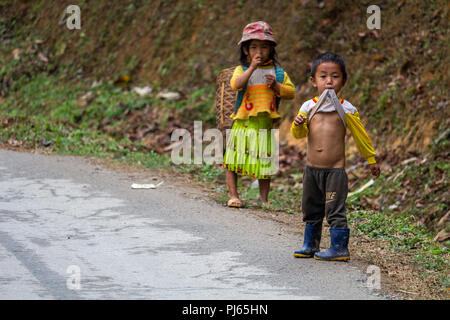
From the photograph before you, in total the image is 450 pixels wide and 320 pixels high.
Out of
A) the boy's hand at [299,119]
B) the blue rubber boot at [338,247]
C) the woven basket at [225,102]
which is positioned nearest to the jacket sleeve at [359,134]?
the boy's hand at [299,119]

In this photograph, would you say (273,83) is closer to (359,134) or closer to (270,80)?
(270,80)

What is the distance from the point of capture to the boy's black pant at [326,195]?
456cm

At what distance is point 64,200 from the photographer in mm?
6434

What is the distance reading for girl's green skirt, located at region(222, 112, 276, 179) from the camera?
6512 millimetres

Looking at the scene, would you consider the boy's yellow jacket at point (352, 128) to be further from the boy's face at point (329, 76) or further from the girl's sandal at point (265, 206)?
the girl's sandal at point (265, 206)

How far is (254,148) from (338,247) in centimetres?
216

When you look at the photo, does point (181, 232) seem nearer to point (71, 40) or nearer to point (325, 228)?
point (325, 228)

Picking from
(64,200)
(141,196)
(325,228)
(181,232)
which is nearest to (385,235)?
(325,228)

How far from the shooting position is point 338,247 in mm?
4578

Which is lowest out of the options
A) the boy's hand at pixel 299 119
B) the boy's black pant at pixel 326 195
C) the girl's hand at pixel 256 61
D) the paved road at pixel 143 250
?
the paved road at pixel 143 250

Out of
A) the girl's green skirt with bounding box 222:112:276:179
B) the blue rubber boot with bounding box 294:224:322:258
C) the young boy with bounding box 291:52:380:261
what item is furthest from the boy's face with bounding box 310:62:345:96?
the girl's green skirt with bounding box 222:112:276:179
